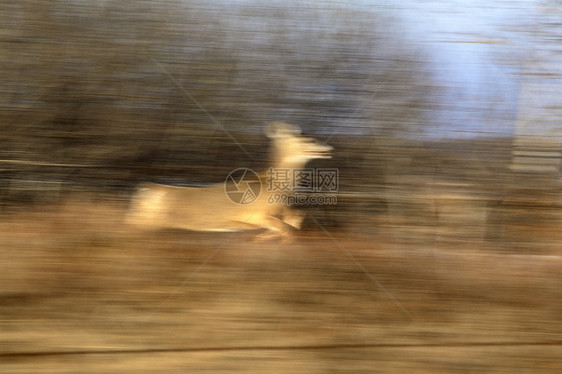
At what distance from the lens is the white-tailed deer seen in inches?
154

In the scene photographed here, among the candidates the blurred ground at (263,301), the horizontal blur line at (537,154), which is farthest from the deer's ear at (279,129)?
the horizontal blur line at (537,154)

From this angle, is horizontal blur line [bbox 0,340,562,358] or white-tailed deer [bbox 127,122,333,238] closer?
horizontal blur line [bbox 0,340,562,358]

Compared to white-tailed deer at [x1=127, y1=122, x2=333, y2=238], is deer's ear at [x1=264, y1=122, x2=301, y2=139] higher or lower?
higher

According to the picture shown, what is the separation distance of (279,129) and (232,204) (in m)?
0.63

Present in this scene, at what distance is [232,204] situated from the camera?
161 inches

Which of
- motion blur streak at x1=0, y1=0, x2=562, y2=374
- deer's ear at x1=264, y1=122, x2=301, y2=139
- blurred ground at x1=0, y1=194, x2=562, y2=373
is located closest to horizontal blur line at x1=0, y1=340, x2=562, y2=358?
blurred ground at x1=0, y1=194, x2=562, y2=373

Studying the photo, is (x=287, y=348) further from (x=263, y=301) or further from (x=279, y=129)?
(x=279, y=129)

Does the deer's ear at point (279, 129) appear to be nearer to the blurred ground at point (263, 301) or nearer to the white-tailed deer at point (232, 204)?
the white-tailed deer at point (232, 204)

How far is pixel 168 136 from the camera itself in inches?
156

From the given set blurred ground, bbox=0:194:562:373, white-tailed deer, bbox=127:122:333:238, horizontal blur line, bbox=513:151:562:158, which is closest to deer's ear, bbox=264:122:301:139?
white-tailed deer, bbox=127:122:333:238

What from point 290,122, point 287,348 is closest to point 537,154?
point 290,122

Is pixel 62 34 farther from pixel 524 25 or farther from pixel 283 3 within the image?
pixel 524 25

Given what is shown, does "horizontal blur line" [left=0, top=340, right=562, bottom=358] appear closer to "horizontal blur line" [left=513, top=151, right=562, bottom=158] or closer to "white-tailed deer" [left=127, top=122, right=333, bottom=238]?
"white-tailed deer" [left=127, top=122, right=333, bottom=238]

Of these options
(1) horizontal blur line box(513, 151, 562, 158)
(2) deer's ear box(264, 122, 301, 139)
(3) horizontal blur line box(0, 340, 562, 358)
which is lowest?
(3) horizontal blur line box(0, 340, 562, 358)
